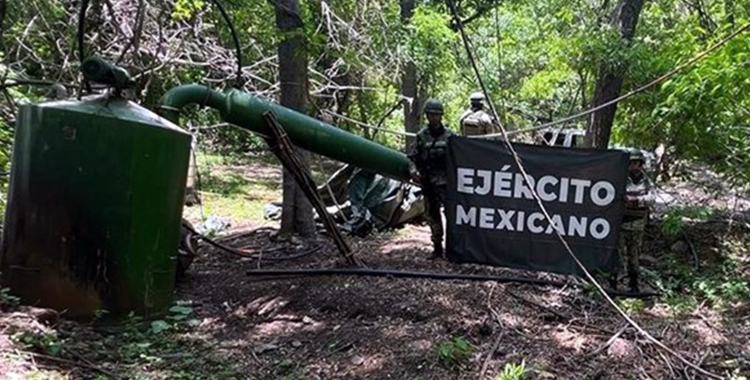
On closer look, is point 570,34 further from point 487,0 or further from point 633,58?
point 487,0

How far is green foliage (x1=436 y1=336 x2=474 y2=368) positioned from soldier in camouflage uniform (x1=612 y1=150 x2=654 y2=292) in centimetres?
Answer: 202

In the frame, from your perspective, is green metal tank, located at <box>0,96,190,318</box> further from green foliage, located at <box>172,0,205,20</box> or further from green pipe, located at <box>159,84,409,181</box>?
green foliage, located at <box>172,0,205,20</box>

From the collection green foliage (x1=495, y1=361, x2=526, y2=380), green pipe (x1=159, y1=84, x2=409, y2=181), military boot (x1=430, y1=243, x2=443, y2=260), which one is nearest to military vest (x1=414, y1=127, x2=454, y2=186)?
green pipe (x1=159, y1=84, x2=409, y2=181)

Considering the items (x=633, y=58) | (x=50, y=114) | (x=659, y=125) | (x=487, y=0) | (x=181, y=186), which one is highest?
(x=487, y=0)

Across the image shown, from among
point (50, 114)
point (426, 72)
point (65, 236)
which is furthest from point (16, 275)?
point (426, 72)

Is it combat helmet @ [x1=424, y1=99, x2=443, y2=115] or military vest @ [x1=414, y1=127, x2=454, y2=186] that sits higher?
combat helmet @ [x1=424, y1=99, x2=443, y2=115]

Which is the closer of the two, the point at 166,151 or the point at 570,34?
the point at 166,151

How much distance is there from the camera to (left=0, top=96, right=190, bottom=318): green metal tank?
4137 mm

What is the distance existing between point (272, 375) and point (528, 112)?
14.5 metres

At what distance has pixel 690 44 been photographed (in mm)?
6215

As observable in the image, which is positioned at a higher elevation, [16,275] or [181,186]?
[181,186]

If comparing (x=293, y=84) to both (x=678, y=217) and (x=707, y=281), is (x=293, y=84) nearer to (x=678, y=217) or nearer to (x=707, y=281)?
(x=678, y=217)

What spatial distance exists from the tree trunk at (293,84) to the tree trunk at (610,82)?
10.5 ft

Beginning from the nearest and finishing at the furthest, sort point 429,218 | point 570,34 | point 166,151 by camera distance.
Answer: point 166,151 < point 429,218 < point 570,34
